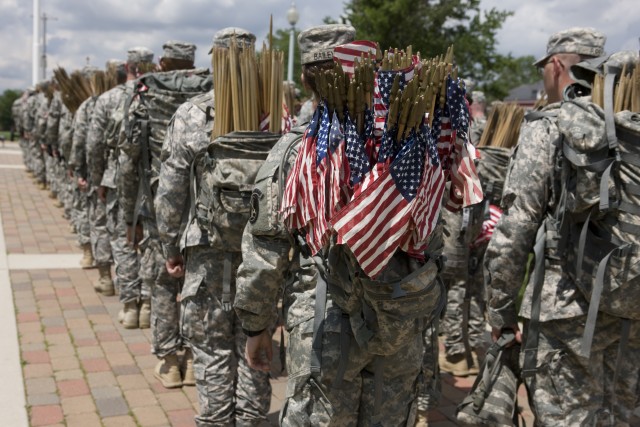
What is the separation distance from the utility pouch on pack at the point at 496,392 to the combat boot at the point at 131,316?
3.57 metres

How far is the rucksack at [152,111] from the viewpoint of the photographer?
4.65m

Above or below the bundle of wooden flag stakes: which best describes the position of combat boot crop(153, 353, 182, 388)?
below

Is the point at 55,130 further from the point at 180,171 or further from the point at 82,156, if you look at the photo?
the point at 180,171

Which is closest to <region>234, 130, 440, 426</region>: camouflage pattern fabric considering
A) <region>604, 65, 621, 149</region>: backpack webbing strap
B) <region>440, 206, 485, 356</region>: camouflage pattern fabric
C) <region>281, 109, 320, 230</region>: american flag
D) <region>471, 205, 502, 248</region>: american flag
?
<region>281, 109, 320, 230</region>: american flag

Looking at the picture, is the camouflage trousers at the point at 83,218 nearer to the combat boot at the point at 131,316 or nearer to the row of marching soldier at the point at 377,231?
the combat boot at the point at 131,316

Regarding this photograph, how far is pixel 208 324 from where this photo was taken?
3.64 meters

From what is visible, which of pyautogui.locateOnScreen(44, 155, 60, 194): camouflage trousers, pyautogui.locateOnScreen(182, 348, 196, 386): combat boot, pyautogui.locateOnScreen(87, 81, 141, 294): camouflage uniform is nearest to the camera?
pyautogui.locateOnScreen(182, 348, 196, 386): combat boot

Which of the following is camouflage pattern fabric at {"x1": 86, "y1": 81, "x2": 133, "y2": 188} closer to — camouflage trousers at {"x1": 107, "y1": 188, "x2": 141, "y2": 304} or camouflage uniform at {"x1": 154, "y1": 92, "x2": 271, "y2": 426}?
camouflage trousers at {"x1": 107, "y1": 188, "x2": 141, "y2": 304}

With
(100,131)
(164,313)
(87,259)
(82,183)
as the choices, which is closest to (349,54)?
(164,313)

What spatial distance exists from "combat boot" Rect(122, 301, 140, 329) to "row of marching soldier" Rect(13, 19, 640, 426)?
46.8 inches

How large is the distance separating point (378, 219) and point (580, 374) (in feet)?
5.08

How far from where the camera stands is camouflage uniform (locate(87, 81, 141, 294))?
5930 mm

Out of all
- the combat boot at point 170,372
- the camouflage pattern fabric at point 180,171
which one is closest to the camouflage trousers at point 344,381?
the camouflage pattern fabric at point 180,171

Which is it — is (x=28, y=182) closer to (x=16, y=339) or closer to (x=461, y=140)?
(x=16, y=339)
